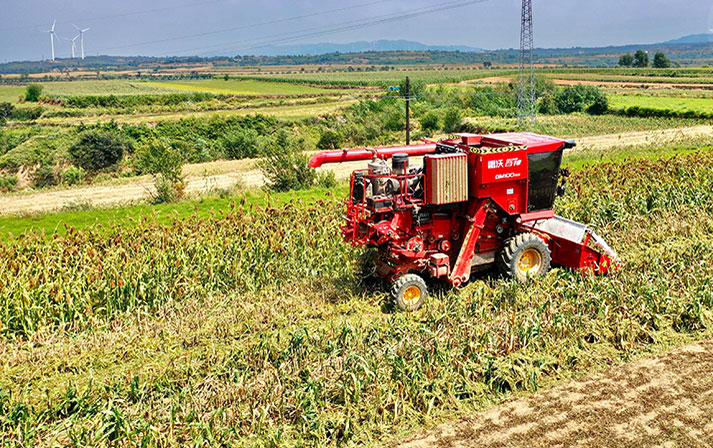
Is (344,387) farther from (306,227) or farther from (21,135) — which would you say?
(21,135)

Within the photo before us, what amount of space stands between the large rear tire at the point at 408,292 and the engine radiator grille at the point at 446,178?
54.8 inches

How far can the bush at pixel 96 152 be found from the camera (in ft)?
142

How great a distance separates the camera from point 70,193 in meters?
30.0

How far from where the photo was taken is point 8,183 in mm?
37406

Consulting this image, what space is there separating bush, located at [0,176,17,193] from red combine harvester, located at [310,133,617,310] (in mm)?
32422

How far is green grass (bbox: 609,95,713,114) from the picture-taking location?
167 feet

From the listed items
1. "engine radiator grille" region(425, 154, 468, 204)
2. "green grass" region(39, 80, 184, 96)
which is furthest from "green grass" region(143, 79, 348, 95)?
"engine radiator grille" region(425, 154, 468, 204)

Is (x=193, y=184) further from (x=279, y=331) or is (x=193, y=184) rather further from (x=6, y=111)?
(x=6, y=111)

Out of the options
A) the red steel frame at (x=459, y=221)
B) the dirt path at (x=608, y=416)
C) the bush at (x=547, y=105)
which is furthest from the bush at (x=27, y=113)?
the dirt path at (x=608, y=416)

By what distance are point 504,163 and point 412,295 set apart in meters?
2.81

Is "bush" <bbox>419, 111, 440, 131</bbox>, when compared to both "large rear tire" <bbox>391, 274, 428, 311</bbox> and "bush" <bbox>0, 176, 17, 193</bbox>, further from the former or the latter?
"large rear tire" <bbox>391, 274, 428, 311</bbox>

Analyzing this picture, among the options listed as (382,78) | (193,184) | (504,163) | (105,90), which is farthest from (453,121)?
(382,78)

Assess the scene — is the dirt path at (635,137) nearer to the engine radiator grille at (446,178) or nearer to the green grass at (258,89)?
the engine radiator grille at (446,178)

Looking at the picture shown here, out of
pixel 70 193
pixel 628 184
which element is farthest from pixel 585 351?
pixel 70 193
